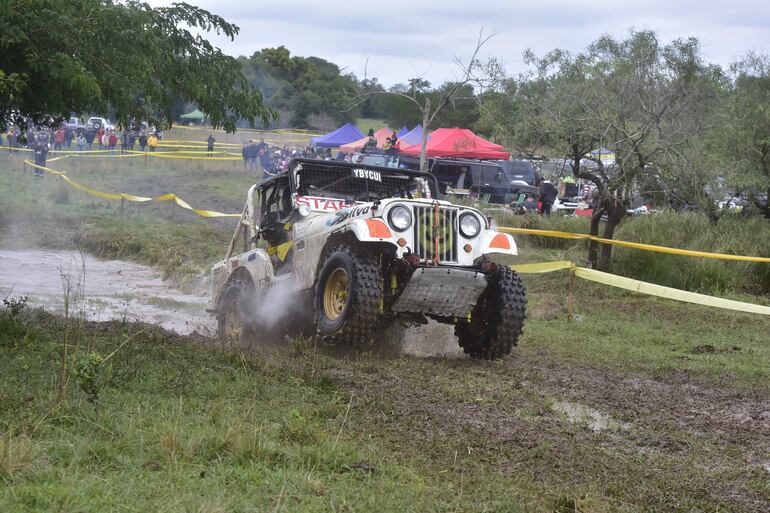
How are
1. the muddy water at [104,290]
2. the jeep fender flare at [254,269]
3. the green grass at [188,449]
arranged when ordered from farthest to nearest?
the muddy water at [104,290]
the jeep fender flare at [254,269]
the green grass at [188,449]

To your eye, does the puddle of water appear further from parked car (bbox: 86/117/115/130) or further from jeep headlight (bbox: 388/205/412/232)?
parked car (bbox: 86/117/115/130)

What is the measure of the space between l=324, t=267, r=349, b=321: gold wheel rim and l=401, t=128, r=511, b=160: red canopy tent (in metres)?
19.6

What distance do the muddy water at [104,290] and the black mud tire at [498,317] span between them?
133 inches

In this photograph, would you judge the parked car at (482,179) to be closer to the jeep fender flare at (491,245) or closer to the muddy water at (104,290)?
the muddy water at (104,290)

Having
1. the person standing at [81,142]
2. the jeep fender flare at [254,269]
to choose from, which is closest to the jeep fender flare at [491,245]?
the jeep fender flare at [254,269]

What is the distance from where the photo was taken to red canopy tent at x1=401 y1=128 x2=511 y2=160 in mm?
29406

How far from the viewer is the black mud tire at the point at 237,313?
11.0 m

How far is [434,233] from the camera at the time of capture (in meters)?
9.51

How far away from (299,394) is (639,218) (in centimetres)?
1264

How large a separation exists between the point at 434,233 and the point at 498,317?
1036 mm

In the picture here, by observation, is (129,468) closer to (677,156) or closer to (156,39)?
(156,39)

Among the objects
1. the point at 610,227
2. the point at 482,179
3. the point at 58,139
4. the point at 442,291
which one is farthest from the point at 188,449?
the point at 58,139

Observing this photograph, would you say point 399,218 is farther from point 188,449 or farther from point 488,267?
point 188,449

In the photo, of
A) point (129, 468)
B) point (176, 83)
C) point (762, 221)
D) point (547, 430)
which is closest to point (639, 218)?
point (762, 221)
